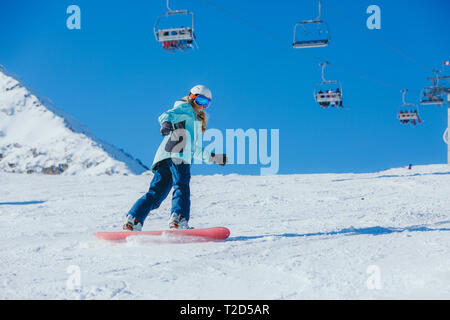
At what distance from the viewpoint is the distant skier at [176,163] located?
13.5ft

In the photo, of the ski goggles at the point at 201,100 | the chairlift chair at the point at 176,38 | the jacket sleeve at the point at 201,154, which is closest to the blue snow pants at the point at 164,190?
the jacket sleeve at the point at 201,154

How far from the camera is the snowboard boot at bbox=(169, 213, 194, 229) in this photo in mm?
4082

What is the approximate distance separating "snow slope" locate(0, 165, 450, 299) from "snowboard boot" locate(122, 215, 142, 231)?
303 millimetres

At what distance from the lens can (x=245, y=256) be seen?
309 centimetres

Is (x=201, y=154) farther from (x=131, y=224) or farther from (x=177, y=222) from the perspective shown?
(x=131, y=224)

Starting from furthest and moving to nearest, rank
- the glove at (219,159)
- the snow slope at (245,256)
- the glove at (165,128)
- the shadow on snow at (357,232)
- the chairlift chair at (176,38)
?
the chairlift chair at (176,38)
the glove at (219,159)
the shadow on snow at (357,232)
the glove at (165,128)
the snow slope at (245,256)

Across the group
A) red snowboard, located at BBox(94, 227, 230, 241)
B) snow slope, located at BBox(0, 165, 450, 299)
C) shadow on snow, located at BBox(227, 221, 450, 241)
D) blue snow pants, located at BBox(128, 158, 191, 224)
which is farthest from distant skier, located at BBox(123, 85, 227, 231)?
shadow on snow, located at BBox(227, 221, 450, 241)

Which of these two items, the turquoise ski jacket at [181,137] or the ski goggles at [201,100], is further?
the ski goggles at [201,100]

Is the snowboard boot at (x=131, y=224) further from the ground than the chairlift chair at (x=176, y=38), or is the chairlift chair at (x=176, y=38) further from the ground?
the chairlift chair at (x=176, y=38)

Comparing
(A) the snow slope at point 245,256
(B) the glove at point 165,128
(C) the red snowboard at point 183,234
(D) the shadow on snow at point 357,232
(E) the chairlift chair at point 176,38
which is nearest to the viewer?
(A) the snow slope at point 245,256

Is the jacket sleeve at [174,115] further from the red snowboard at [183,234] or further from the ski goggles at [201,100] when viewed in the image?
the red snowboard at [183,234]

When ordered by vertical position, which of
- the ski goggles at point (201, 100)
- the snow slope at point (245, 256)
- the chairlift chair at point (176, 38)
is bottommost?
the snow slope at point (245, 256)
